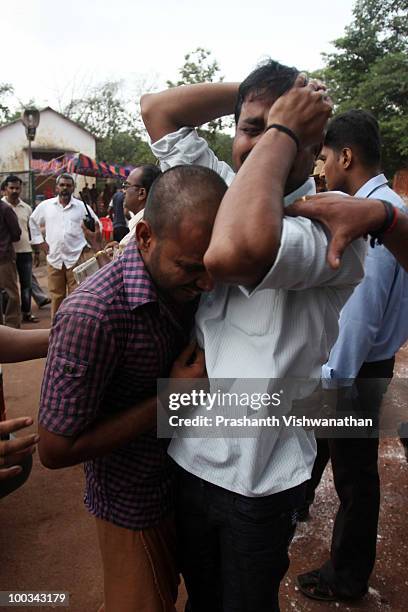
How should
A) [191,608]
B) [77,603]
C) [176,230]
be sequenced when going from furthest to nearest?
[77,603], [191,608], [176,230]

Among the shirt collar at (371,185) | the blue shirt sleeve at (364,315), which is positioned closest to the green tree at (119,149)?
the shirt collar at (371,185)

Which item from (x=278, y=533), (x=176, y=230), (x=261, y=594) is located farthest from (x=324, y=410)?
(x=176, y=230)

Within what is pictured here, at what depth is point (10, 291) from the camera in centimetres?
605

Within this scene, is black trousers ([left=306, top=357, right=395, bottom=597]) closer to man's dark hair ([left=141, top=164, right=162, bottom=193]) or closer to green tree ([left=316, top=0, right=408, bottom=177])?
man's dark hair ([left=141, top=164, right=162, bottom=193])

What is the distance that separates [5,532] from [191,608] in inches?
64.1

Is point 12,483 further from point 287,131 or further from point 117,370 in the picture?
point 287,131

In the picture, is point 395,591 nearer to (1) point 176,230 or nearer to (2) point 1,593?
(2) point 1,593

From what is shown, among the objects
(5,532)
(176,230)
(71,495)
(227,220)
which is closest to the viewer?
(227,220)

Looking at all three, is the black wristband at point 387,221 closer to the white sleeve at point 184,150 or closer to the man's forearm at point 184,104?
the white sleeve at point 184,150

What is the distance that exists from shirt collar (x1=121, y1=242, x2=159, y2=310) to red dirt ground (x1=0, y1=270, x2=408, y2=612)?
178cm

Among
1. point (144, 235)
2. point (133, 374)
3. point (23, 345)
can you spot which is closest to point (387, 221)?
point (144, 235)

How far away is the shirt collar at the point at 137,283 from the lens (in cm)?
122

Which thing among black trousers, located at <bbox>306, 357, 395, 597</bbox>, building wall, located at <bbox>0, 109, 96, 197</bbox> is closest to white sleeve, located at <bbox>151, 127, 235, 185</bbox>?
black trousers, located at <bbox>306, 357, 395, 597</bbox>

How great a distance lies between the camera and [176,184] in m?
1.18
